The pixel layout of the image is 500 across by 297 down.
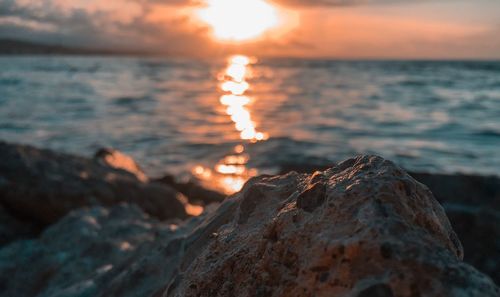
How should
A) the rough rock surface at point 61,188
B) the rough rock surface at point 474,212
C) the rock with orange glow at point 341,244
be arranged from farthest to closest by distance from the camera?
the rough rock surface at point 61,188 → the rough rock surface at point 474,212 → the rock with orange glow at point 341,244

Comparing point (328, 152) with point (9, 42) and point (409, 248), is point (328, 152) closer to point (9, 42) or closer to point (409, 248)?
point (409, 248)

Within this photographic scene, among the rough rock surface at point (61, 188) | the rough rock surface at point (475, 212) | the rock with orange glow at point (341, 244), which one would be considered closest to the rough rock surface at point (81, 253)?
the rock with orange glow at point (341, 244)

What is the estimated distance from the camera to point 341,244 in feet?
3.84

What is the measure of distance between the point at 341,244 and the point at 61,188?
15.2 ft

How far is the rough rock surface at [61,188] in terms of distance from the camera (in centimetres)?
517

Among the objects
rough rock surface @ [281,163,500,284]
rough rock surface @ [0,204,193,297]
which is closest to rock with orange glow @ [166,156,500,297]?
rough rock surface @ [0,204,193,297]

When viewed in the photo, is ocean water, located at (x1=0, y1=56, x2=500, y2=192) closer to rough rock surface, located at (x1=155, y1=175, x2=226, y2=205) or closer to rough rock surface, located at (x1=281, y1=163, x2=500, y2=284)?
rough rock surface, located at (x1=155, y1=175, x2=226, y2=205)

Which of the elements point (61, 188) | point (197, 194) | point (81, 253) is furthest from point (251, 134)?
point (81, 253)

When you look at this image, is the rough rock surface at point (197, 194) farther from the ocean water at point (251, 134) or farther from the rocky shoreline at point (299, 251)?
the rocky shoreline at point (299, 251)

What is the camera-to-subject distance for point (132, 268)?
2268 millimetres

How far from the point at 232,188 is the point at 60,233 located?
Result: 5.72 metres

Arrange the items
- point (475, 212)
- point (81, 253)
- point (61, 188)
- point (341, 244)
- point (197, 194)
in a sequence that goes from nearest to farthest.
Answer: point (341, 244)
point (81, 253)
point (475, 212)
point (61, 188)
point (197, 194)

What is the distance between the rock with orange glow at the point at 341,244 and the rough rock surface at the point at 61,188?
3.87 m

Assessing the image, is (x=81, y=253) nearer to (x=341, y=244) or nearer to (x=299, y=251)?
(x=299, y=251)
